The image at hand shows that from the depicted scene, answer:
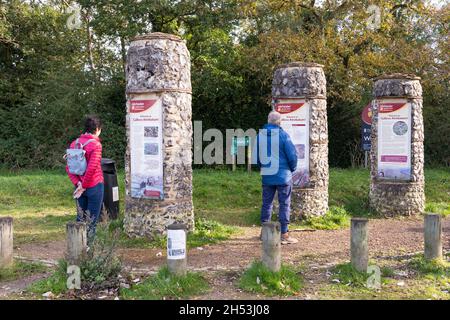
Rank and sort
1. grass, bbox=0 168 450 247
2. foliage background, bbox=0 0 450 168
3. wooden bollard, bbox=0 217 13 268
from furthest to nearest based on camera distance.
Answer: foliage background, bbox=0 0 450 168, grass, bbox=0 168 450 247, wooden bollard, bbox=0 217 13 268

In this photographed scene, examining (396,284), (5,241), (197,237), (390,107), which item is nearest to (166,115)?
(197,237)

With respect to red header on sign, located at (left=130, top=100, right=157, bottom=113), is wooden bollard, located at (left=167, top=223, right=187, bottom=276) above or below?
below

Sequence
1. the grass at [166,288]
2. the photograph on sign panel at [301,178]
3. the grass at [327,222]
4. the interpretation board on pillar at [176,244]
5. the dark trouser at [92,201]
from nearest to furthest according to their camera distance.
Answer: the grass at [166,288], the interpretation board on pillar at [176,244], the dark trouser at [92,201], the grass at [327,222], the photograph on sign panel at [301,178]

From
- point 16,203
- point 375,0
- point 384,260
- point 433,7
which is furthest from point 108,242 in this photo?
point 433,7

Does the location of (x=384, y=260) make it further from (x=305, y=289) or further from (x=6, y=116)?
(x=6, y=116)

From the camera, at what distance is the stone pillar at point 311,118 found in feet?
30.7

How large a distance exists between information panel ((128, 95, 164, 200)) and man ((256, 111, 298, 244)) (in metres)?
1.56

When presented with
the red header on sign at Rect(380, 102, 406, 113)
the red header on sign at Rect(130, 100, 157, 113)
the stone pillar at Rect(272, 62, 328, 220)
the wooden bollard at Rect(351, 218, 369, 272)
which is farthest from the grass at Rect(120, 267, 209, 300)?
the red header on sign at Rect(380, 102, 406, 113)

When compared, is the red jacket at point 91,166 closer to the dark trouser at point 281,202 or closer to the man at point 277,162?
the man at point 277,162

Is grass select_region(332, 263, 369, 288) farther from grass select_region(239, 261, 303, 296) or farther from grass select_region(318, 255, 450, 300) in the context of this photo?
grass select_region(239, 261, 303, 296)

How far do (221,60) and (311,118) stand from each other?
891 centimetres

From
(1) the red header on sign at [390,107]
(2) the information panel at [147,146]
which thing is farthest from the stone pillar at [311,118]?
(2) the information panel at [147,146]

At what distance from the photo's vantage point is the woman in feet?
22.0

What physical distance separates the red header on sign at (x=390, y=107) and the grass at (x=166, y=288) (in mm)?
6151
